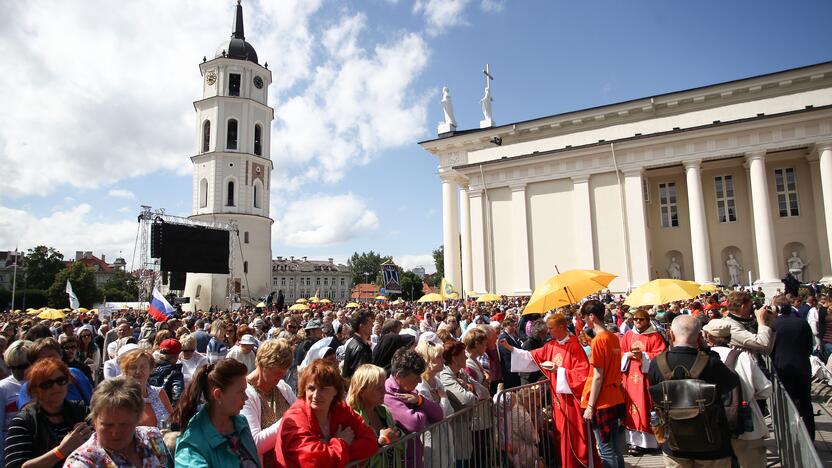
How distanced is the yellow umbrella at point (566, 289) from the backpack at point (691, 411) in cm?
491

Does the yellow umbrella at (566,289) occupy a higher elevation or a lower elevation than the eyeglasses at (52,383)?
higher

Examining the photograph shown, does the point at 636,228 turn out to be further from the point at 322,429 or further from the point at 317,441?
the point at 317,441

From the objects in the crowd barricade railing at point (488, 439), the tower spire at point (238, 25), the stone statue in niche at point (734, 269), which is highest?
the tower spire at point (238, 25)

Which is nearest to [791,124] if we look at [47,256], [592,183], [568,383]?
[592,183]

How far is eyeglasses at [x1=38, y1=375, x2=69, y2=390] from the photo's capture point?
339cm

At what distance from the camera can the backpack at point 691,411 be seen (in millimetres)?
3922

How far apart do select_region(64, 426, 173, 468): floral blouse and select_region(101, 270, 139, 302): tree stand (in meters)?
80.5

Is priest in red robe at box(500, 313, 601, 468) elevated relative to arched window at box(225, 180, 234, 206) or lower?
lower

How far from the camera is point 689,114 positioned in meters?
31.2

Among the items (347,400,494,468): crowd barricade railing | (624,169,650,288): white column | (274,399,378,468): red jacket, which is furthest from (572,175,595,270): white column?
(274,399,378,468): red jacket

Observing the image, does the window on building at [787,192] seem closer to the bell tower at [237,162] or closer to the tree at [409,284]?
the bell tower at [237,162]

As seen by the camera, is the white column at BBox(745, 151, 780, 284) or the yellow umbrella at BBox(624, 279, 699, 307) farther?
the white column at BBox(745, 151, 780, 284)

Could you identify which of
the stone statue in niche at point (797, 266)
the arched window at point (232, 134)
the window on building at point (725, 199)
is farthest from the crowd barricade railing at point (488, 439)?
the arched window at point (232, 134)

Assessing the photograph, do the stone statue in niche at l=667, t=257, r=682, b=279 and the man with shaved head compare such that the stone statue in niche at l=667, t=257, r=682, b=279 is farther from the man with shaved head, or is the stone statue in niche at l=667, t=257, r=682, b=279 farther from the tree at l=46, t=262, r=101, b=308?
the tree at l=46, t=262, r=101, b=308
